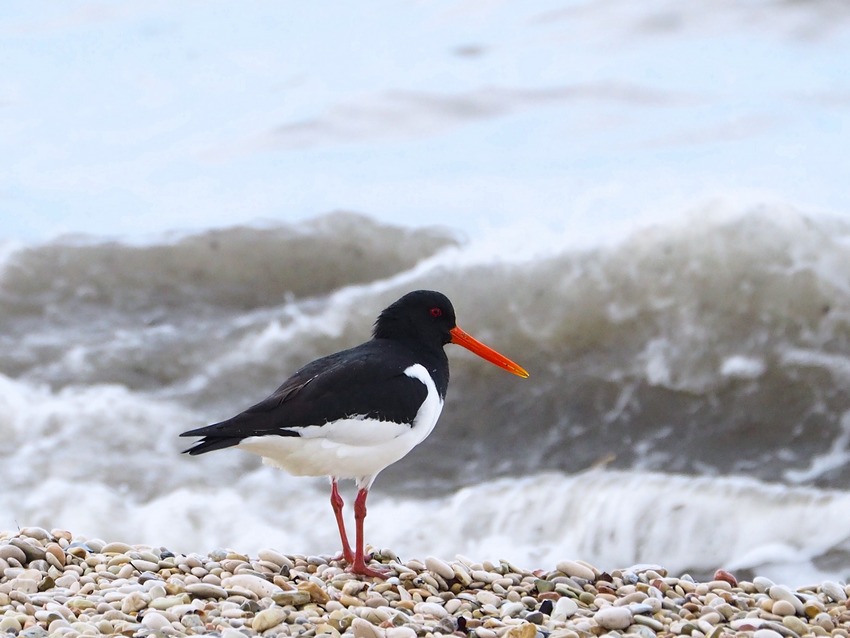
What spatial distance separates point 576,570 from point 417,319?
1.24 m

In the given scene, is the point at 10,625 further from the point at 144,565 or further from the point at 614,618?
the point at 614,618

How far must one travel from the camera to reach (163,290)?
10320 millimetres

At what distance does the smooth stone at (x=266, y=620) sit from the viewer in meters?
3.38

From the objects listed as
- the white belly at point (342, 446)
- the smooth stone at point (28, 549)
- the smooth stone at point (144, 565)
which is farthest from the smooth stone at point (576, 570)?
the smooth stone at point (28, 549)

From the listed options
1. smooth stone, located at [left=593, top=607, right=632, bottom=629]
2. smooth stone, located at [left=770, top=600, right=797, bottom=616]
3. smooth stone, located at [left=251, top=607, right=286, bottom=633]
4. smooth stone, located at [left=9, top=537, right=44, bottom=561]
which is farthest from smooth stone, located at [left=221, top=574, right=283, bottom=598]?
smooth stone, located at [left=770, top=600, right=797, bottom=616]

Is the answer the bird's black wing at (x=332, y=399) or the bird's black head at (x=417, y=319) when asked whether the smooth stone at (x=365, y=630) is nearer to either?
the bird's black wing at (x=332, y=399)

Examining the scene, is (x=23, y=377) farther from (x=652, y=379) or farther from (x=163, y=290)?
(x=652, y=379)

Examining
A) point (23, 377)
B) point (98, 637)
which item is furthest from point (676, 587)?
point (23, 377)

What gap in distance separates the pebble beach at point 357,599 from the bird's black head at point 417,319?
945mm

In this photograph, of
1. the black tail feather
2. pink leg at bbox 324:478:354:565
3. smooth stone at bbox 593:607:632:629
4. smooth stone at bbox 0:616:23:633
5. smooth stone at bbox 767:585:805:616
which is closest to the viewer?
smooth stone at bbox 0:616:23:633

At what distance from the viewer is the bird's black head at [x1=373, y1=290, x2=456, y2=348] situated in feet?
15.3

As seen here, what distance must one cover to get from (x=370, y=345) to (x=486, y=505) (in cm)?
281

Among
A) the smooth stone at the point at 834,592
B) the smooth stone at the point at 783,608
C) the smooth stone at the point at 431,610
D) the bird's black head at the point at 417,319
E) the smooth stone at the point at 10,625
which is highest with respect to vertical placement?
the bird's black head at the point at 417,319

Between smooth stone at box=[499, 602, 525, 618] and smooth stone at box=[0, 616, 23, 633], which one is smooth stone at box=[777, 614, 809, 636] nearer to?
smooth stone at box=[499, 602, 525, 618]
